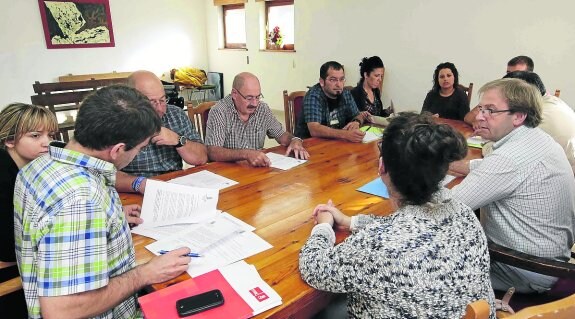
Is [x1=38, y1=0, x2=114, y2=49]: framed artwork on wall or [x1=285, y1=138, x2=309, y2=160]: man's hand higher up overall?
[x1=38, y1=0, x2=114, y2=49]: framed artwork on wall

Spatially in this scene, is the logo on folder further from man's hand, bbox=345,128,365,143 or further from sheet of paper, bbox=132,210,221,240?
man's hand, bbox=345,128,365,143

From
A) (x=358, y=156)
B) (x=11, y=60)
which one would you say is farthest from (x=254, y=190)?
(x=11, y=60)

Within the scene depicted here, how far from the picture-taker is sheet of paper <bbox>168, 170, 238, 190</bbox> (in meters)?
1.64

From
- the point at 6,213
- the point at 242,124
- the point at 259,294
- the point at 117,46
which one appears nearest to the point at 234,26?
the point at 117,46

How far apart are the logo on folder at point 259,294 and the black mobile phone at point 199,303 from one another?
0.26ft

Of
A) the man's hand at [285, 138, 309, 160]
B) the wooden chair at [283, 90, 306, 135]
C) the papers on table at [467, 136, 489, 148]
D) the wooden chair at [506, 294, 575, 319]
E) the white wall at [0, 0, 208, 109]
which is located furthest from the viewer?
the white wall at [0, 0, 208, 109]

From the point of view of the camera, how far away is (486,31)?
12.6 feet

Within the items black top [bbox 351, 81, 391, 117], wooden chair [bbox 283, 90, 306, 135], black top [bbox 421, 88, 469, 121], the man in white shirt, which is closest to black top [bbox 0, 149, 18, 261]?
wooden chair [bbox 283, 90, 306, 135]

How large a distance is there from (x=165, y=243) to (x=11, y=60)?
561cm

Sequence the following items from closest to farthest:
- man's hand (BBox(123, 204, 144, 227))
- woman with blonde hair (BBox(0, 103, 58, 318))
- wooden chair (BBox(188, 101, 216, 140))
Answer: man's hand (BBox(123, 204, 144, 227)) < woman with blonde hair (BBox(0, 103, 58, 318)) < wooden chair (BBox(188, 101, 216, 140))

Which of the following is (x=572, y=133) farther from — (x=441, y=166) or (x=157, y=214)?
(x=157, y=214)

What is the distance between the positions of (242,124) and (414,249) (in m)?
1.68

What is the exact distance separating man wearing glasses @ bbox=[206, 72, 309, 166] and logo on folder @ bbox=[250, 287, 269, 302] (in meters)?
1.07

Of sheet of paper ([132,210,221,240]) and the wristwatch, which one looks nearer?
sheet of paper ([132,210,221,240])
